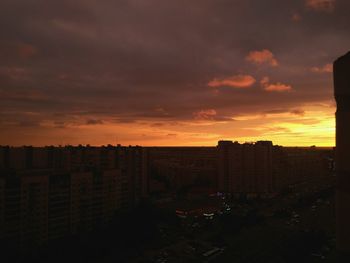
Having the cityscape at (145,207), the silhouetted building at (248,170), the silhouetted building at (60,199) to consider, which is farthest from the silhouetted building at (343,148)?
the silhouetted building at (248,170)

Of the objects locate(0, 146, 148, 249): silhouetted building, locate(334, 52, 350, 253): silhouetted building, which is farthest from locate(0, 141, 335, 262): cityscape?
locate(334, 52, 350, 253): silhouetted building

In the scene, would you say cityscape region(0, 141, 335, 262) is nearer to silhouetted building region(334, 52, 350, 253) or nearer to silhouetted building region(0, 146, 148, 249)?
silhouetted building region(0, 146, 148, 249)

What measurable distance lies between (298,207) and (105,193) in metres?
16.0

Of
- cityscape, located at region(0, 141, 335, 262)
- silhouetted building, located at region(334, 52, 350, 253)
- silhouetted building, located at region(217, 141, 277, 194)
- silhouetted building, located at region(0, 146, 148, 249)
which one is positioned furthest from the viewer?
silhouetted building, located at region(217, 141, 277, 194)

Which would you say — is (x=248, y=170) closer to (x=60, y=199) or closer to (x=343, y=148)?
Answer: (x=60, y=199)

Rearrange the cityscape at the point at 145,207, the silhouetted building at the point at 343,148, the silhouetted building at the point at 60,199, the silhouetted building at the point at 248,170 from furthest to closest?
1. the silhouetted building at the point at 248,170
2. the cityscape at the point at 145,207
3. the silhouetted building at the point at 60,199
4. the silhouetted building at the point at 343,148

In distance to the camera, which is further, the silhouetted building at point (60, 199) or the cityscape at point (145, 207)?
the cityscape at point (145, 207)

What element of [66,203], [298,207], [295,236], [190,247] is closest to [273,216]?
[298,207]

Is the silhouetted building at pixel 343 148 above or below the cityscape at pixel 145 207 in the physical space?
above

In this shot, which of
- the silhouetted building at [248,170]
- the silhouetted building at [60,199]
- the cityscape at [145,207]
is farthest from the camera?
the silhouetted building at [248,170]

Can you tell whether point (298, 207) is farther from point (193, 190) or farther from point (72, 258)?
point (72, 258)

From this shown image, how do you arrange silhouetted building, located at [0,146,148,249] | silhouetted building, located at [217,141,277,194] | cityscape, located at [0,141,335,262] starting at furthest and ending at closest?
silhouetted building, located at [217,141,277,194] < cityscape, located at [0,141,335,262] < silhouetted building, located at [0,146,148,249]

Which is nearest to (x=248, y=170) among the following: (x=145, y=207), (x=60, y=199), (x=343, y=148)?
(x=145, y=207)

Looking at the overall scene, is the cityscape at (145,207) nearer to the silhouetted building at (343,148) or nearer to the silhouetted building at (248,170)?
the silhouetted building at (248,170)
